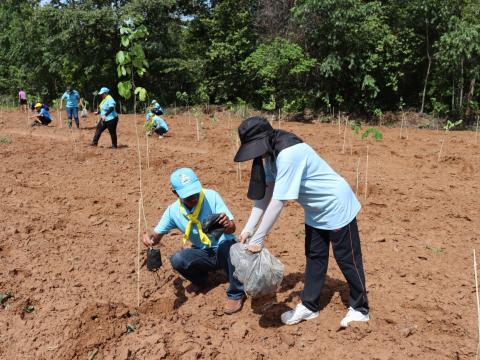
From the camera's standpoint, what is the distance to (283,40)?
15094 mm

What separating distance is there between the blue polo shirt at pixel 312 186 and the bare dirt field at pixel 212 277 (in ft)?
2.56

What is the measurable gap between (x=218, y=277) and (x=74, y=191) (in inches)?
121

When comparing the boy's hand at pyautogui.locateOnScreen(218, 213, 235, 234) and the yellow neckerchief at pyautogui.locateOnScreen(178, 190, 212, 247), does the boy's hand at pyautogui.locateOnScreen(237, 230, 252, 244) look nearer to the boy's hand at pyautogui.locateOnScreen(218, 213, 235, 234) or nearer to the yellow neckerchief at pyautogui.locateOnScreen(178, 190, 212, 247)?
the boy's hand at pyautogui.locateOnScreen(218, 213, 235, 234)

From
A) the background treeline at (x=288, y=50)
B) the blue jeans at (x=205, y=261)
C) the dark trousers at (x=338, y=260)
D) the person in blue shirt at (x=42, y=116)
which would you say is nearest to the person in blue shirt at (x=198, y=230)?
the blue jeans at (x=205, y=261)

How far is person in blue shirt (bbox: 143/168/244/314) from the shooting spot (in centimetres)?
288

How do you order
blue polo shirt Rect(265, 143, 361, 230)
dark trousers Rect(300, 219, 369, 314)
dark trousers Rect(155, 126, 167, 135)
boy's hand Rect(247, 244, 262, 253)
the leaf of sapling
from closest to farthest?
blue polo shirt Rect(265, 143, 361, 230), boy's hand Rect(247, 244, 262, 253), dark trousers Rect(300, 219, 369, 314), the leaf of sapling, dark trousers Rect(155, 126, 167, 135)

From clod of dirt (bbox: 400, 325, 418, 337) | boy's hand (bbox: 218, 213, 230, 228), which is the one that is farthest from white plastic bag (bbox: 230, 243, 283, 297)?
clod of dirt (bbox: 400, 325, 418, 337)

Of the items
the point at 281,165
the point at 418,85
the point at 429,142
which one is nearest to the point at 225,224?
the point at 281,165

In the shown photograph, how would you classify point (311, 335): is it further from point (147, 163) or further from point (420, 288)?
point (147, 163)

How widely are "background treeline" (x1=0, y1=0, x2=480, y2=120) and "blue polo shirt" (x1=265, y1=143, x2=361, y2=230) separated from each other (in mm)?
11906

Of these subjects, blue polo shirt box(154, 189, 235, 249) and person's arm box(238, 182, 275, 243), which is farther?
blue polo shirt box(154, 189, 235, 249)

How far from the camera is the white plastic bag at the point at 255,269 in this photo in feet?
8.63

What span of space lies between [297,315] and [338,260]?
489 millimetres

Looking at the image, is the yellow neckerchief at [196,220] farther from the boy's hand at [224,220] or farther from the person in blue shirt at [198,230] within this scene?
the boy's hand at [224,220]
